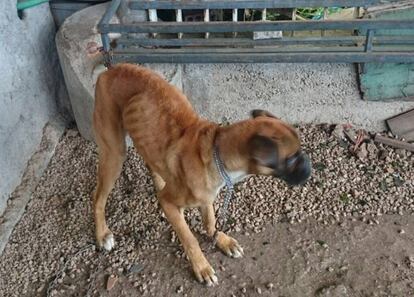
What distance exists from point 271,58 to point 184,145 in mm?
1571

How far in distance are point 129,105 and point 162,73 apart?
1.39 metres

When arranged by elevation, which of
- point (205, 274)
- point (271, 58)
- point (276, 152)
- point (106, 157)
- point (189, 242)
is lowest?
point (205, 274)

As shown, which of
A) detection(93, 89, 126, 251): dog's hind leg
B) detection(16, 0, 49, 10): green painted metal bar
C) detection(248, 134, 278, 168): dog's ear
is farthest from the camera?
detection(16, 0, 49, 10): green painted metal bar

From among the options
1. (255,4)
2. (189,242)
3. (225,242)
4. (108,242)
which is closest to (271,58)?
(255,4)

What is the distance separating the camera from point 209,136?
3.08 m

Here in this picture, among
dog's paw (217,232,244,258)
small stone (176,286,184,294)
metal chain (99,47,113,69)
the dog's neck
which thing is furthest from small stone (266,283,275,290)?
metal chain (99,47,113,69)

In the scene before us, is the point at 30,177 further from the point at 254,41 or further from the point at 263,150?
the point at 263,150

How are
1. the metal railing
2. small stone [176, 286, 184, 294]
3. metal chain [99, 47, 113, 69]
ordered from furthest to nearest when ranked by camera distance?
metal chain [99, 47, 113, 69] < the metal railing < small stone [176, 286, 184, 294]

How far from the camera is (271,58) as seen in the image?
434 cm

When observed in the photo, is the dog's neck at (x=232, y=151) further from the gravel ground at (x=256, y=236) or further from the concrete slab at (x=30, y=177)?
the concrete slab at (x=30, y=177)

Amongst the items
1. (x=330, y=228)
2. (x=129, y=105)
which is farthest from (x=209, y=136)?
(x=330, y=228)

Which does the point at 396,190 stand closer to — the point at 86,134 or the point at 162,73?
the point at 162,73

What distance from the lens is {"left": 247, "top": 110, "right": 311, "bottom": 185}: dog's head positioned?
8.85ft

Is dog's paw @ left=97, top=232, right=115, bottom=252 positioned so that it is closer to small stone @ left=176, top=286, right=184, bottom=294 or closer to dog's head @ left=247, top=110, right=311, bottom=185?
small stone @ left=176, top=286, right=184, bottom=294
